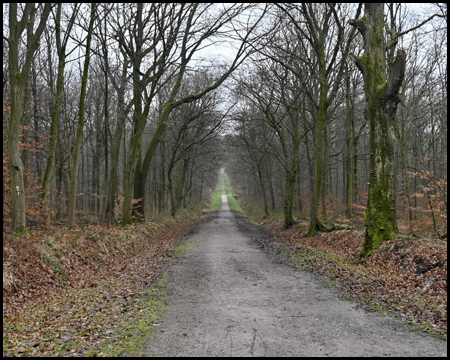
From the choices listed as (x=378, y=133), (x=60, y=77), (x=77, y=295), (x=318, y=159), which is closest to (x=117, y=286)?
(x=77, y=295)

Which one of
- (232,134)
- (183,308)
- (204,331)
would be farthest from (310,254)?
(232,134)

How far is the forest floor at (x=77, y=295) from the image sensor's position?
193 inches

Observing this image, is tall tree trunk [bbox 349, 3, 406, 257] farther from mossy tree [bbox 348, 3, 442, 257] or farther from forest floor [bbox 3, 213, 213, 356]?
forest floor [bbox 3, 213, 213, 356]

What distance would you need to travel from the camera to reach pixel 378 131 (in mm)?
10711

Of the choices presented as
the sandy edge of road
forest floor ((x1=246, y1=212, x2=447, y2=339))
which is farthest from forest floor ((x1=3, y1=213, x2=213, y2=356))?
forest floor ((x1=246, y1=212, x2=447, y2=339))

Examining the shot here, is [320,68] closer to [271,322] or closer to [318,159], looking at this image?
[318,159]

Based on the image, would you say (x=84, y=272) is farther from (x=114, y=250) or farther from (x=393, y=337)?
(x=393, y=337)

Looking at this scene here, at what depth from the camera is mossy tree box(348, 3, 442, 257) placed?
10562 millimetres

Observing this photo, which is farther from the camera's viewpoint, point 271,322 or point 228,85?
point 228,85

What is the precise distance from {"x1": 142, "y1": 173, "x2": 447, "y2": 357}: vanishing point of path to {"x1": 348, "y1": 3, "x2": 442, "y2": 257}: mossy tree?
3206mm

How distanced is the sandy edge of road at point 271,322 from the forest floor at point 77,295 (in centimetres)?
53

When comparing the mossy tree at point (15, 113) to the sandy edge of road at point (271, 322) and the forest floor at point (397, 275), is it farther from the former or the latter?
the forest floor at point (397, 275)

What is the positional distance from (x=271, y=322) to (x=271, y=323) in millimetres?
51

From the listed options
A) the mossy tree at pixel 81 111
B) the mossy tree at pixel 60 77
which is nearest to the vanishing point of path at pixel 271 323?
the mossy tree at pixel 81 111
